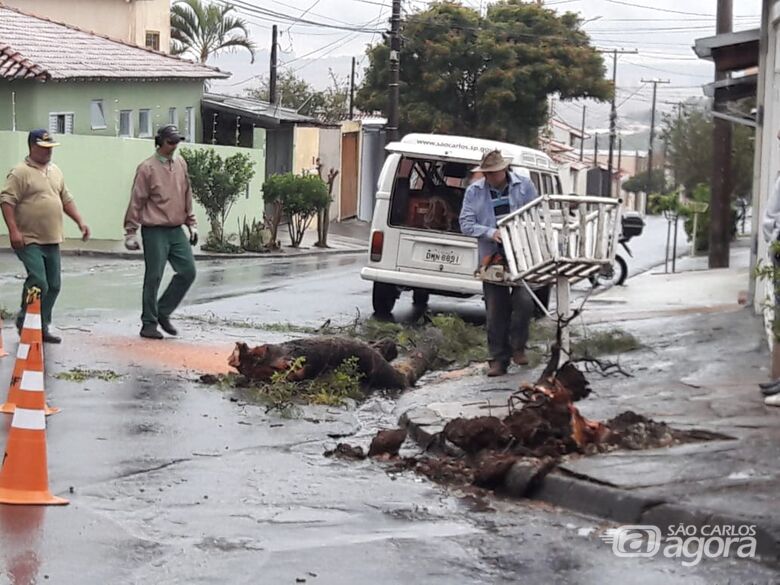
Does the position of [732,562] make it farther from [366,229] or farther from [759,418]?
[366,229]

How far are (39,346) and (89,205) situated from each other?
21838 mm

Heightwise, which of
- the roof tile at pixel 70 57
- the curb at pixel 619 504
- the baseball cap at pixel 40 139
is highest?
the roof tile at pixel 70 57

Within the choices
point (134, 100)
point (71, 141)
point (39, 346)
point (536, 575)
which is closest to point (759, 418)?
point (536, 575)

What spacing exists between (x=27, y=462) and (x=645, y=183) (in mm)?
100891

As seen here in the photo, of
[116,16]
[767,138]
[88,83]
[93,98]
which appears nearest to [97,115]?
[93,98]

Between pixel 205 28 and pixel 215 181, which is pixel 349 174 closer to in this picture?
pixel 205 28

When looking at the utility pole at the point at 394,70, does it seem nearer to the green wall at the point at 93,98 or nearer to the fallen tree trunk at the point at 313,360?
the green wall at the point at 93,98

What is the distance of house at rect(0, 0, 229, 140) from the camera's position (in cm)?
2920

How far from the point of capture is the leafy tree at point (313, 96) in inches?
2330

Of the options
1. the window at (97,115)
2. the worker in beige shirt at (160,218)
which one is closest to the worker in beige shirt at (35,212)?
the worker in beige shirt at (160,218)

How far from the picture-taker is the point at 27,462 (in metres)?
7.02

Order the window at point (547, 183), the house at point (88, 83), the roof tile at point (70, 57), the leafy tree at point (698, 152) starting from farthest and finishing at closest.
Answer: the leafy tree at point (698, 152), the house at point (88, 83), the roof tile at point (70, 57), the window at point (547, 183)

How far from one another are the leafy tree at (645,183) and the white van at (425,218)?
3294 inches

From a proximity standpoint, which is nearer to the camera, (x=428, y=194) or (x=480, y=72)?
(x=428, y=194)
